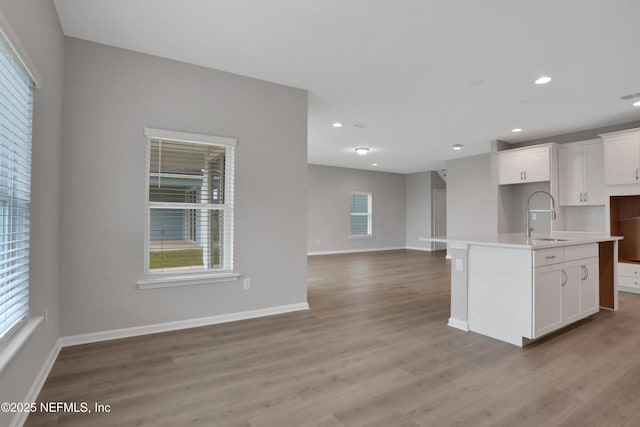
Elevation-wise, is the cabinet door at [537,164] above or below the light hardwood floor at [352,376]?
above

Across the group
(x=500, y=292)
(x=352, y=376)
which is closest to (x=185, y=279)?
(x=352, y=376)

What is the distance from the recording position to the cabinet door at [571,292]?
123 inches

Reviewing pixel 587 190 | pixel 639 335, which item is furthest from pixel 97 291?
pixel 587 190

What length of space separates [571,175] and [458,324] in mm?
4155

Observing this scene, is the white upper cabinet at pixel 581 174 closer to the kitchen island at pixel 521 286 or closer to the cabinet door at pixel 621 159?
the cabinet door at pixel 621 159

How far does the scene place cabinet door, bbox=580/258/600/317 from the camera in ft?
11.1

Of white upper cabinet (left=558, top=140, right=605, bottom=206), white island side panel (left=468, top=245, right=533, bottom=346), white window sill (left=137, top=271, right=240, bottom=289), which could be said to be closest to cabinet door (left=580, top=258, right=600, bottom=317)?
white island side panel (left=468, top=245, right=533, bottom=346)

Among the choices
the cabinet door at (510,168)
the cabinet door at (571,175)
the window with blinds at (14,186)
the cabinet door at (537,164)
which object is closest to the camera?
the window with blinds at (14,186)

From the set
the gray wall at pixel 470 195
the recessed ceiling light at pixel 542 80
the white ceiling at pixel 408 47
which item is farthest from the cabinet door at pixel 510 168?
the recessed ceiling light at pixel 542 80

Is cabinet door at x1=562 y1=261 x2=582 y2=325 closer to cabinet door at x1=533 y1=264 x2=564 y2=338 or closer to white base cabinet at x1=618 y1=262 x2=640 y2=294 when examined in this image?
cabinet door at x1=533 y1=264 x2=564 y2=338

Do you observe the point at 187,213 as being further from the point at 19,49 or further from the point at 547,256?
the point at 547,256

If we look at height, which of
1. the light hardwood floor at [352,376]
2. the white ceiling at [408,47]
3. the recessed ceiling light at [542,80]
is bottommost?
the light hardwood floor at [352,376]

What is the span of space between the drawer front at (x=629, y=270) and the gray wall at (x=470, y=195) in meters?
2.40

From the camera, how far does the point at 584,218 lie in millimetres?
5703
